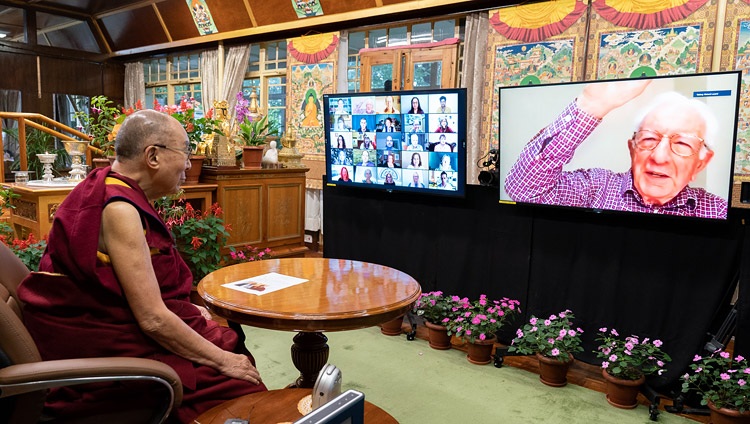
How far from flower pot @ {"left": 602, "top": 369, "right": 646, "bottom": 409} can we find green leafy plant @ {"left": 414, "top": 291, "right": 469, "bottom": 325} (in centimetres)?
100

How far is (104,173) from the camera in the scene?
1.54 meters

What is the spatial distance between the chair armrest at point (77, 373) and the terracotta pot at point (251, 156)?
12.1 feet

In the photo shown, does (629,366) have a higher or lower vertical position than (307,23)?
lower

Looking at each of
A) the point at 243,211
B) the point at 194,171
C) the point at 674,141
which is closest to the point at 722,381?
the point at 674,141

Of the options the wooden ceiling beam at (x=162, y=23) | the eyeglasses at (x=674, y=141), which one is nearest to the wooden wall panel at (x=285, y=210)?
the eyeglasses at (x=674, y=141)

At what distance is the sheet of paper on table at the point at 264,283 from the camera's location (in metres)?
2.07

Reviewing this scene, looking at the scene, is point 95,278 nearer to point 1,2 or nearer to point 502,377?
point 502,377

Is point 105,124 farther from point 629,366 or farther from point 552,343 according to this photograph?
point 629,366

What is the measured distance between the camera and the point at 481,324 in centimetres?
327

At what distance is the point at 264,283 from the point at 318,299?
331 millimetres

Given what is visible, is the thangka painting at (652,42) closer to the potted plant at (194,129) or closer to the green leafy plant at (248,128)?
the green leafy plant at (248,128)

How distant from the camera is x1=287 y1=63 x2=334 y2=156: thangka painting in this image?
255 inches

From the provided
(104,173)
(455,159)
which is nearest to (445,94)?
(455,159)

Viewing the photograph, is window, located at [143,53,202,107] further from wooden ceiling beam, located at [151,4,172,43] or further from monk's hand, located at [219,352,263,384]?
monk's hand, located at [219,352,263,384]
